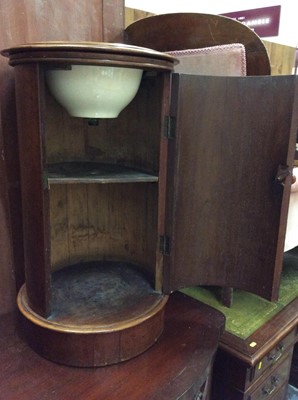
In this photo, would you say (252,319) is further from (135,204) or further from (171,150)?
(171,150)

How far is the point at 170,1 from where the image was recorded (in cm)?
251

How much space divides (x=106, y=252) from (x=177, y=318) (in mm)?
332

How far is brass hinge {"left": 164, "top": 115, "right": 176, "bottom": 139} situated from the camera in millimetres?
864

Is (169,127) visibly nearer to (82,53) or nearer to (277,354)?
(82,53)

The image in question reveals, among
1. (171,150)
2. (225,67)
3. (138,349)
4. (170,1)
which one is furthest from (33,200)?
(170,1)

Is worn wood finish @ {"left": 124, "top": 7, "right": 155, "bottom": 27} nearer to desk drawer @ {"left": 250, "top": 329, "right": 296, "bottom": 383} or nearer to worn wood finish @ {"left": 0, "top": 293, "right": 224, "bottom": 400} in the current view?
worn wood finish @ {"left": 0, "top": 293, "right": 224, "bottom": 400}

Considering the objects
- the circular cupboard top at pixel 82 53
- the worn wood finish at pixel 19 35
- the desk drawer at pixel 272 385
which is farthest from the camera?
the desk drawer at pixel 272 385

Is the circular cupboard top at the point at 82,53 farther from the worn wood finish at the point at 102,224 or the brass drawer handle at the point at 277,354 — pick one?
the brass drawer handle at the point at 277,354

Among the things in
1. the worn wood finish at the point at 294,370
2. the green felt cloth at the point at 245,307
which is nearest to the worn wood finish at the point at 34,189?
the green felt cloth at the point at 245,307

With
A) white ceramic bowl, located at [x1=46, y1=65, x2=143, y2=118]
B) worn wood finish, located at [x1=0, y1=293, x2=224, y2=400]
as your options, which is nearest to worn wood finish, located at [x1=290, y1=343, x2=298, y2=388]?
worn wood finish, located at [x1=0, y1=293, x2=224, y2=400]

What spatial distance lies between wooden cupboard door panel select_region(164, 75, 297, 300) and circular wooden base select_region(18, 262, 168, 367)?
105mm

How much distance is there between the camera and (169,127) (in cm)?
87

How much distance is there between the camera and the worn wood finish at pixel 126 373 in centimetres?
80

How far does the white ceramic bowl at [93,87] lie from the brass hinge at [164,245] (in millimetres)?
330
